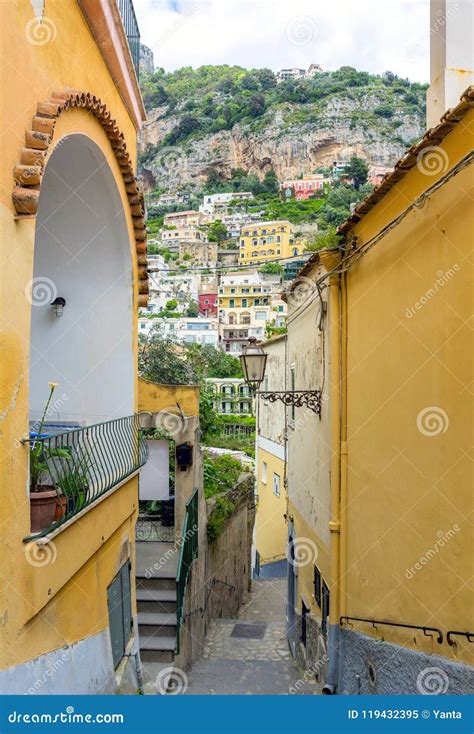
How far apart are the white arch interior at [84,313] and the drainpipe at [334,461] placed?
9.38 ft

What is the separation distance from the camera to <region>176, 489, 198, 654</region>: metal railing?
9.38m

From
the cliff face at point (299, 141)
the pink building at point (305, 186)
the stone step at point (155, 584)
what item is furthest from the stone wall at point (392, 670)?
the cliff face at point (299, 141)

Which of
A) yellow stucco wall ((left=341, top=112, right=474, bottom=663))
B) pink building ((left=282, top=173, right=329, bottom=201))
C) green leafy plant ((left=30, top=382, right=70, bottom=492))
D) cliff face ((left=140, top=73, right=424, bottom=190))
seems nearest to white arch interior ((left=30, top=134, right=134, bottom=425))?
green leafy plant ((left=30, top=382, right=70, bottom=492))

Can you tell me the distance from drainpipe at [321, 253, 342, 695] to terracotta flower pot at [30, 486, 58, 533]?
4.76 m

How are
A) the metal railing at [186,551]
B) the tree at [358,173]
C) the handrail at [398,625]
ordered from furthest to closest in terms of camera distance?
1. the tree at [358,173]
2. the metal railing at [186,551]
3. the handrail at [398,625]

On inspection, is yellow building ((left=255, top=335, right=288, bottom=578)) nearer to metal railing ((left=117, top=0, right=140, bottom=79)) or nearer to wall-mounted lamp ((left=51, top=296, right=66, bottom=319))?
metal railing ((left=117, top=0, right=140, bottom=79))

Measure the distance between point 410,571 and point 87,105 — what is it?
211 inches

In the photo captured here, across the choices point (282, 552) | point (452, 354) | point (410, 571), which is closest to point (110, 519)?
point (410, 571)

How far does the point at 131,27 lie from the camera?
779 cm

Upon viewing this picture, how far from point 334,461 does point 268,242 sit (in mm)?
101209

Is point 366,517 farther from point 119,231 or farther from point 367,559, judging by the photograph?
point 119,231

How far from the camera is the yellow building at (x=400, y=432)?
4.83 m

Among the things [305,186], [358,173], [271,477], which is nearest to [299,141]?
[305,186]

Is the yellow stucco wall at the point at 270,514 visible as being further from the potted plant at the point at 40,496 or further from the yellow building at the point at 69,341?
the potted plant at the point at 40,496
